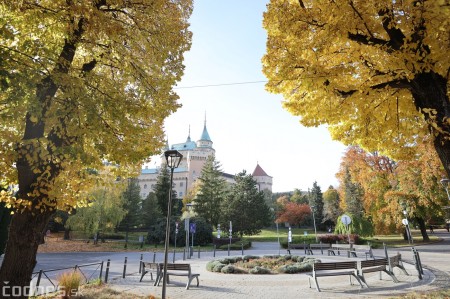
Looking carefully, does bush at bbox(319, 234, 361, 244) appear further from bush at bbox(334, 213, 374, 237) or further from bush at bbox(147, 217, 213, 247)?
bush at bbox(147, 217, 213, 247)

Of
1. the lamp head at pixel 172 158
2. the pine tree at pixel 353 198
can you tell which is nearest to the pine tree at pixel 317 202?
the pine tree at pixel 353 198

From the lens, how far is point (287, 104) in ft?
23.0

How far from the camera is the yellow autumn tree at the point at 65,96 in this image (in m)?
4.86

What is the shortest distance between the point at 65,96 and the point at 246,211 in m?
37.3

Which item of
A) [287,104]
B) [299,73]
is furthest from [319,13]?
[287,104]

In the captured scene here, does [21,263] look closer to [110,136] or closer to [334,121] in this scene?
[110,136]

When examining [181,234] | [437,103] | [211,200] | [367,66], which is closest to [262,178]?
[211,200]

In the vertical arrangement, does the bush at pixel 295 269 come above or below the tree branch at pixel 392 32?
below

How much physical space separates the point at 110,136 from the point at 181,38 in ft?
11.1

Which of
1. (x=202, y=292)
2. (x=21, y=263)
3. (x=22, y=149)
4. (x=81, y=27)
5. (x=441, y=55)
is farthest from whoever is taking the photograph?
(x=202, y=292)

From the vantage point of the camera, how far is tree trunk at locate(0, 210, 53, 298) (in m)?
5.31

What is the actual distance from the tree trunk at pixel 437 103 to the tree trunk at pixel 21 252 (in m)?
7.63

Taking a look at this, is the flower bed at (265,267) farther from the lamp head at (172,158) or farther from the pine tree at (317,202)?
the pine tree at (317,202)

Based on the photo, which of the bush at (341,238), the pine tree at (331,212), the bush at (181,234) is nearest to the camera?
the bush at (341,238)
